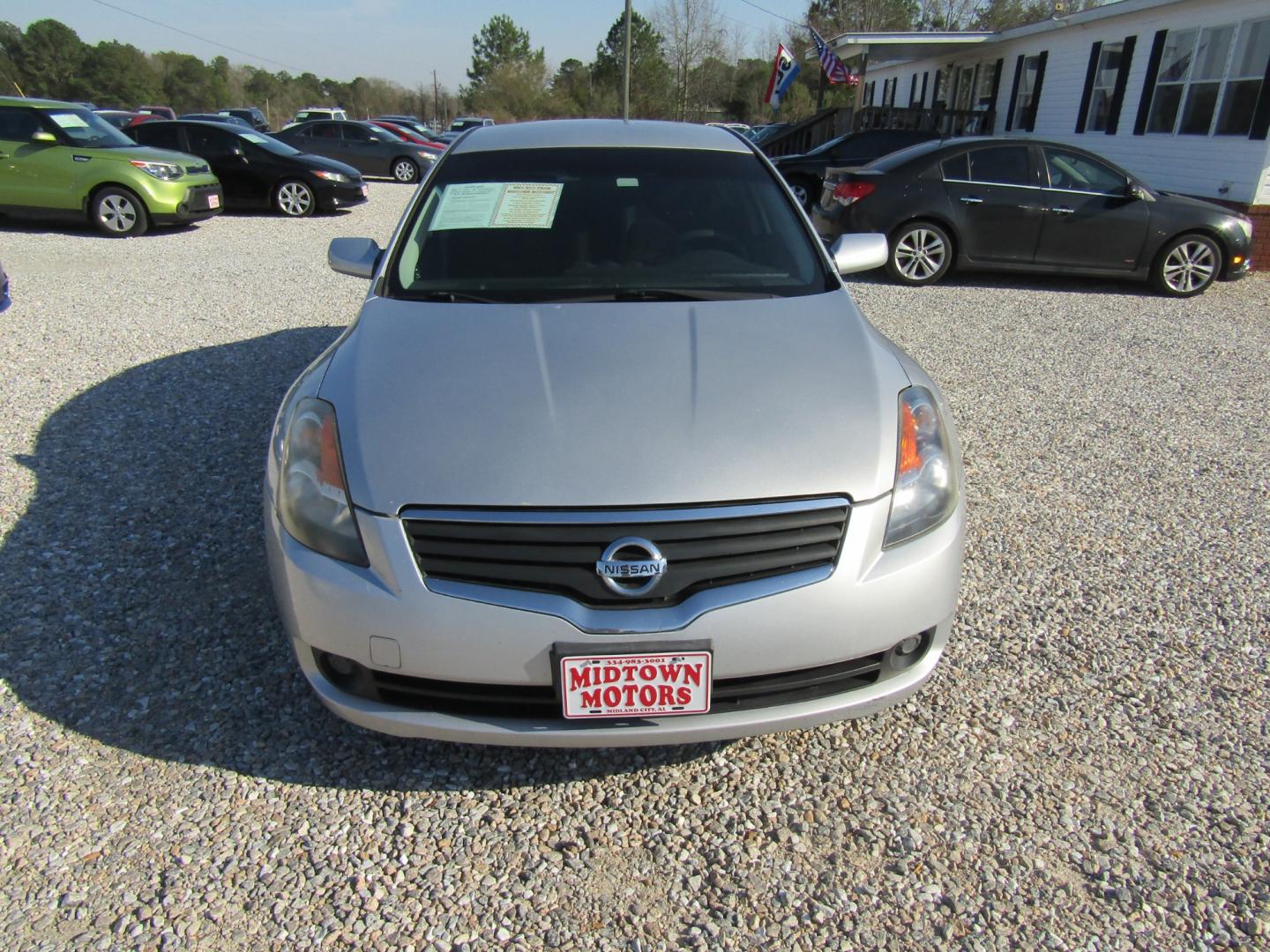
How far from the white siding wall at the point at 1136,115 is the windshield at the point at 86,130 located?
46.2ft

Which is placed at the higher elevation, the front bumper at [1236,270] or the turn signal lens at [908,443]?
the turn signal lens at [908,443]

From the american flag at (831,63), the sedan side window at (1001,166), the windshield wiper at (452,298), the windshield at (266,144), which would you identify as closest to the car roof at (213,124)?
the windshield at (266,144)

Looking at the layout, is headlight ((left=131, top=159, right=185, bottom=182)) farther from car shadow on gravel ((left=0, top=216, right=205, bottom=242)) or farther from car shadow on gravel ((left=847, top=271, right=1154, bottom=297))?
car shadow on gravel ((left=847, top=271, right=1154, bottom=297))

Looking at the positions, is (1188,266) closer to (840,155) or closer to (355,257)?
(840,155)

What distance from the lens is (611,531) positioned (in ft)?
6.48

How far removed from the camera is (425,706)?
2062mm

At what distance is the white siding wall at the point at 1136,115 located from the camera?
10898mm

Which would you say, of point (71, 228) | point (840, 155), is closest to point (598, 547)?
point (71, 228)

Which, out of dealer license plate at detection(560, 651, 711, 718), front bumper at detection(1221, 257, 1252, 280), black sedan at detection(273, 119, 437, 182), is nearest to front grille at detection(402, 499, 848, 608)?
dealer license plate at detection(560, 651, 711, 718)

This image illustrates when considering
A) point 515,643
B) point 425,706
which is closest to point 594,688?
point 515,643

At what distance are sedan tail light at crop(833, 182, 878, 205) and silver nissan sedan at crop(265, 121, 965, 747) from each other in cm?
715

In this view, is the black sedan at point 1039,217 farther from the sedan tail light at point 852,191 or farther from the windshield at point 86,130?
the windshield at point 86,130

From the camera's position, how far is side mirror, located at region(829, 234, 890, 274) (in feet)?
11.7

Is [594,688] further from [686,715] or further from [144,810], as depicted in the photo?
[144,810]
